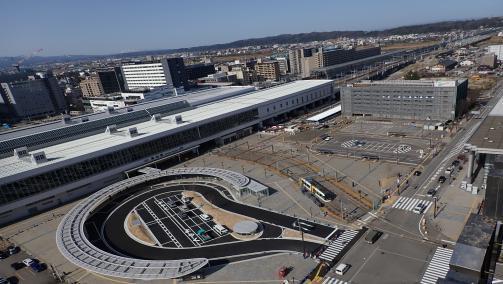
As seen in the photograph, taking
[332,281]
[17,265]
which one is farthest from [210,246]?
[17,265]

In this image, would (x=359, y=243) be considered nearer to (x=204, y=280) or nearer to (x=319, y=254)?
(x=319, y=254)

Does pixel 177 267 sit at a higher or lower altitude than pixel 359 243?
higher

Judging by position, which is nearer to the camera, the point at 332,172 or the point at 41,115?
the point at 332,172

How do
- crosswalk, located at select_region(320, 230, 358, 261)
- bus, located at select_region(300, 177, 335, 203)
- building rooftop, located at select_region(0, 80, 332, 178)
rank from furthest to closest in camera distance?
building rooftop, located at select_region(0, 80, 332, 178) < bus, located at select_region(300, 177, 335, 203) < crosswalk, located at select_region(320, 230, 358, 261)

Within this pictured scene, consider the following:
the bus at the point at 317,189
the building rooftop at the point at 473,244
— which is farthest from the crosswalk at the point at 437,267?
the bus at the point at 317,189

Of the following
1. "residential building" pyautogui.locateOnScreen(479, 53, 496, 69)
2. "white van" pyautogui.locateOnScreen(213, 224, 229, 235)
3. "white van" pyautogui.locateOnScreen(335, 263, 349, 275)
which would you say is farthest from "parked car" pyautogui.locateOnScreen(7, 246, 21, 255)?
"residential building" pyautogui.locateOnScreen(479, 53, 496, 69)

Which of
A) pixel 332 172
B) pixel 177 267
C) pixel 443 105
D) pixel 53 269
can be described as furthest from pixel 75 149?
pixel 443 105

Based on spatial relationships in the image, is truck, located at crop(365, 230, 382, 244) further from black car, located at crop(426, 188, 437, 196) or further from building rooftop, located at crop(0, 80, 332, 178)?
building rooftop, located at crop(0, 80, 332, 178)
